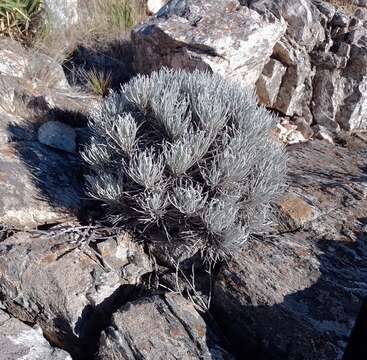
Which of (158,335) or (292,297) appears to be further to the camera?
(292,297)

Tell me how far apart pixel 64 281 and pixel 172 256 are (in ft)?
2.26

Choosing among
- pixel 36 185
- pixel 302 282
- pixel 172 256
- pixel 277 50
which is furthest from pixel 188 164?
pixel 277 50

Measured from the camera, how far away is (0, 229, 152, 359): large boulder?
3.23m

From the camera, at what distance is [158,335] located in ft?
9.77

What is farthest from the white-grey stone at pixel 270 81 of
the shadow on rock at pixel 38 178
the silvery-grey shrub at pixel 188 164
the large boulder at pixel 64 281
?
the large boulder at pixel 64 281

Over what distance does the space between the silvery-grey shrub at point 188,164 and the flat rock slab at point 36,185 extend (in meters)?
0.22

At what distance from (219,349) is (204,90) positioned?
171cm

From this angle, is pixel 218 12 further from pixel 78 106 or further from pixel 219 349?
pixel 219 349

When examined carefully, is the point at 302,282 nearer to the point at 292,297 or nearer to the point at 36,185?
the point at 292,297

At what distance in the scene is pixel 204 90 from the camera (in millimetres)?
3732

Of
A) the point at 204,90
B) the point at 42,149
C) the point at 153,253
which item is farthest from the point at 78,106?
the point at 153,253

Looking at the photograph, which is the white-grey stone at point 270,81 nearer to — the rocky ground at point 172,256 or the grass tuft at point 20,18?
the rocky ground at point 172,256

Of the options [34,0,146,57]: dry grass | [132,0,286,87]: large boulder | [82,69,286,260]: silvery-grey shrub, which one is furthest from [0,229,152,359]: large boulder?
[34,0,146,57]: dry grass

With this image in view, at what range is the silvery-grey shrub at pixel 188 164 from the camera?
3.34m
